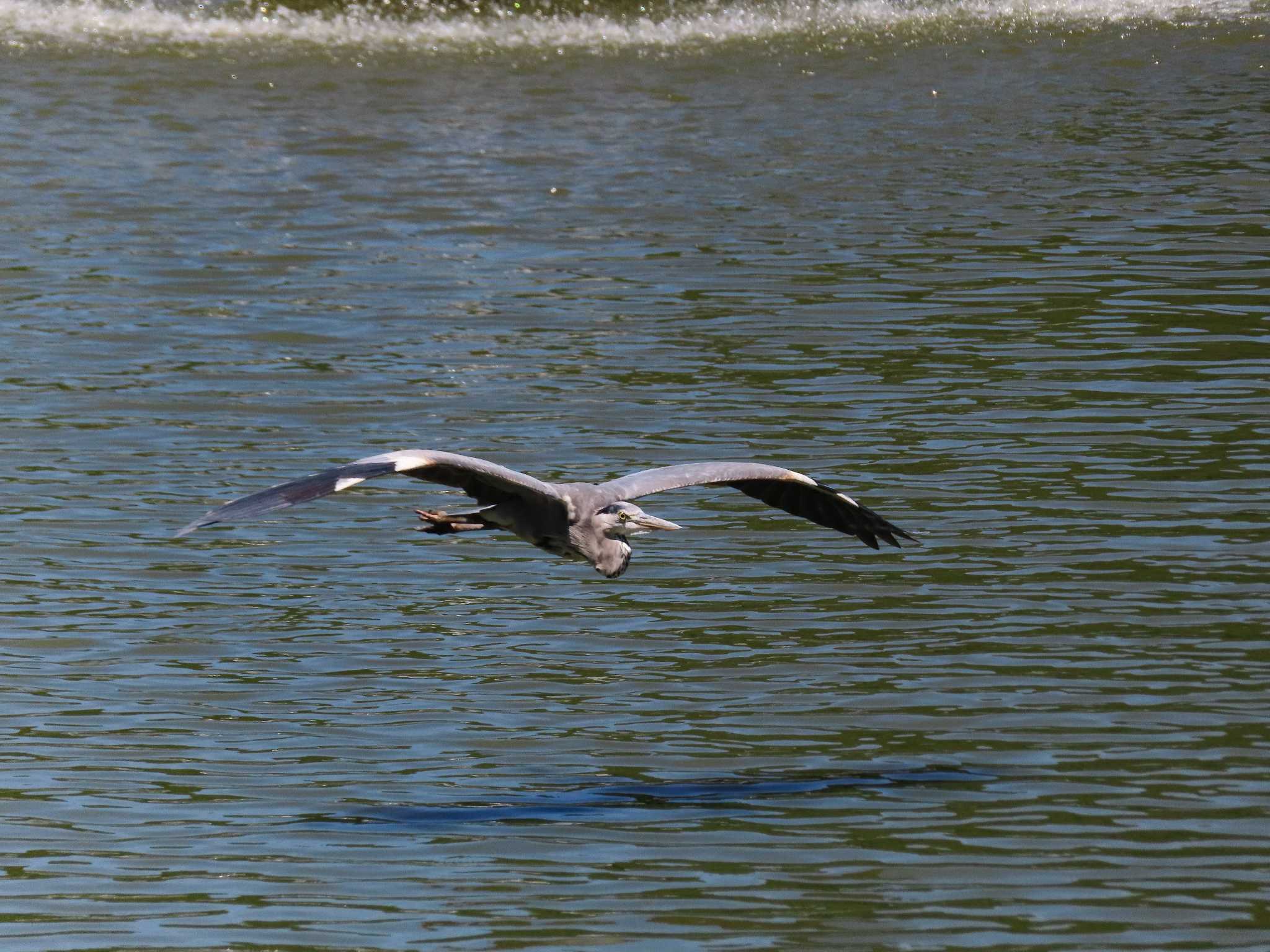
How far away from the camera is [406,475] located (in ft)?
26.0

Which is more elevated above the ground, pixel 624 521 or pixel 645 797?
pixel 624 521

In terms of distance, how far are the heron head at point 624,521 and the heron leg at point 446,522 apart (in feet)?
1.84

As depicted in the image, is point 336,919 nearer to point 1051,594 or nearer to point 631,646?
point 631,646

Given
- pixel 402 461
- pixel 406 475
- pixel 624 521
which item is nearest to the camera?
pixel 402 461

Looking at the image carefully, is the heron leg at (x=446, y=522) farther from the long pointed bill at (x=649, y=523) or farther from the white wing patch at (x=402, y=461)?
the long pointed bill at (x=649, y=523)

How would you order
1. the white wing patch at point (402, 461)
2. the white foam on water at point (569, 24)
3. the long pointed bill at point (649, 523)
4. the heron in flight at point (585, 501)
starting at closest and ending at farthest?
the white wing patch at point (402, 461)
the heron in flight at point (585, 501)
the long pointed bill at point (649, 523)
the white foam on water at point (569, 24)

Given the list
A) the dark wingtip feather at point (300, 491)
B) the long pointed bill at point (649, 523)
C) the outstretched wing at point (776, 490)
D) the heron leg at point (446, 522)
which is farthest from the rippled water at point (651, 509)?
the dark wingtip feather at point (300, 491)

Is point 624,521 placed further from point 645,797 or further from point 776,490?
point 645,797

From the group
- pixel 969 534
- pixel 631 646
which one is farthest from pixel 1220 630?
pixel 631 646

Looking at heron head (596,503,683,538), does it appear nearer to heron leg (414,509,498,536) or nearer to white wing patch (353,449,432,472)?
heron leg (414,509,498,536)

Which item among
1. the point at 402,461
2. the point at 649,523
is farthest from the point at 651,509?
the point at 402,461

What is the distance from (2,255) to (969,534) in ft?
31.5

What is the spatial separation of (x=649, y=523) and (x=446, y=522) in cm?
111

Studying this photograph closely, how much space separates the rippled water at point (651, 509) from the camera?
25.6 ft
